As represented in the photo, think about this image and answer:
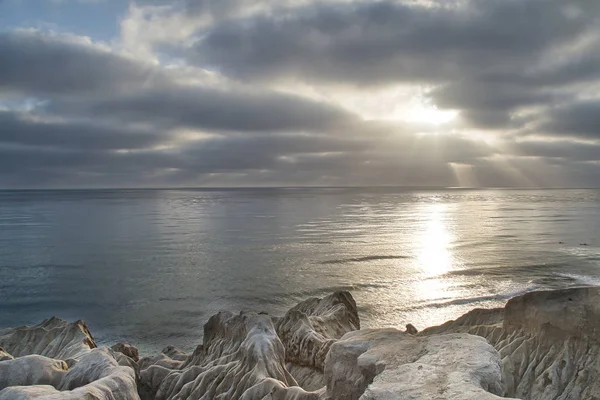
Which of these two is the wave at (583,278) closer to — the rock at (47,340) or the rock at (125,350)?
the rock at (125,350)

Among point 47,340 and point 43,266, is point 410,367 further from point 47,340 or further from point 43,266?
point 43,266

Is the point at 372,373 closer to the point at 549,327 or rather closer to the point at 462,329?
the point at 549,327

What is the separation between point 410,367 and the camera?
9.25 metres

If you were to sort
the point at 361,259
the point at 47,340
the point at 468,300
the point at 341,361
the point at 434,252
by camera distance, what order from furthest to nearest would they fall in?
the point at 434,252, the point at 361,259, the point at 468,300, the point at 47,340, the point at 341,361

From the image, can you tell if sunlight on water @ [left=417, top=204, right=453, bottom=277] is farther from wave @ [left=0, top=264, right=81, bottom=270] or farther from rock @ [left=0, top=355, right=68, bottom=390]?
rock @ [left=0, top=355, right=68, bottom=390]

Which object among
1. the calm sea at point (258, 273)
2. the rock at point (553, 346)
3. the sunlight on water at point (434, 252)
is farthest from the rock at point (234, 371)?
the sunlight on water at point (434, 252)

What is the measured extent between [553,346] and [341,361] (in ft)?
24.1

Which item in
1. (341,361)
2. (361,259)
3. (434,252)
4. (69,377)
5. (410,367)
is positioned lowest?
(434,252)

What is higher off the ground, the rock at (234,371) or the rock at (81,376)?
the rock at (81,376)

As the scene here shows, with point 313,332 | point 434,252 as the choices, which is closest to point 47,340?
point 313,332

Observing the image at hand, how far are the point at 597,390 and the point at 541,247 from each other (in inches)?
1935

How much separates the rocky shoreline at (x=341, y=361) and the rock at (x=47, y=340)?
1.9 inches

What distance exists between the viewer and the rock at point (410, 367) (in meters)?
8.07

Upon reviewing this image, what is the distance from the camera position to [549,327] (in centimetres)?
1461
